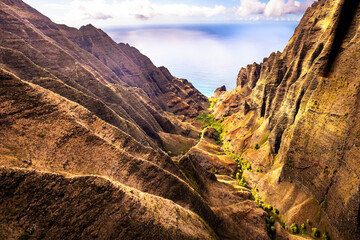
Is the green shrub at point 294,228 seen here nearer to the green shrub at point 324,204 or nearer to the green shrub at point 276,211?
the green shrub at point 276,211

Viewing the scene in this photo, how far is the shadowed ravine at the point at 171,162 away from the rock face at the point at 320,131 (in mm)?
228

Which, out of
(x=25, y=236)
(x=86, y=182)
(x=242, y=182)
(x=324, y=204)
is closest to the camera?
(x=25, y=236)

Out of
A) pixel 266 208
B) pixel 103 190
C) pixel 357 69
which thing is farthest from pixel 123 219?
pixel 357 69

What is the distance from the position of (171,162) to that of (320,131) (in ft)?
102

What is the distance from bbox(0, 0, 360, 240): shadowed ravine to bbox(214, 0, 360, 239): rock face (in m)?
0.23

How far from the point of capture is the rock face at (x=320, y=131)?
34094 mm

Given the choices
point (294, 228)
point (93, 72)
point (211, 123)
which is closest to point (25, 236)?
point (294, 228)

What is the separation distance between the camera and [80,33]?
138375 mm

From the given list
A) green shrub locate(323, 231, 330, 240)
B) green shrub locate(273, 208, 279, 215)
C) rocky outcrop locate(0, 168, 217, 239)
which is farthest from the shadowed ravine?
green shrub locate(323, 231, 330, 240)

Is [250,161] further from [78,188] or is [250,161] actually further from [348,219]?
[78,188]

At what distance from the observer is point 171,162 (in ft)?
123

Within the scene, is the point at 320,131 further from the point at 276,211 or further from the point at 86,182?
the point at 86,182

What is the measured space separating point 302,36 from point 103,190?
7643cm

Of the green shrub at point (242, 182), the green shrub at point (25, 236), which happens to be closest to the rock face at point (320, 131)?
the green shrub at point (242, 182)
